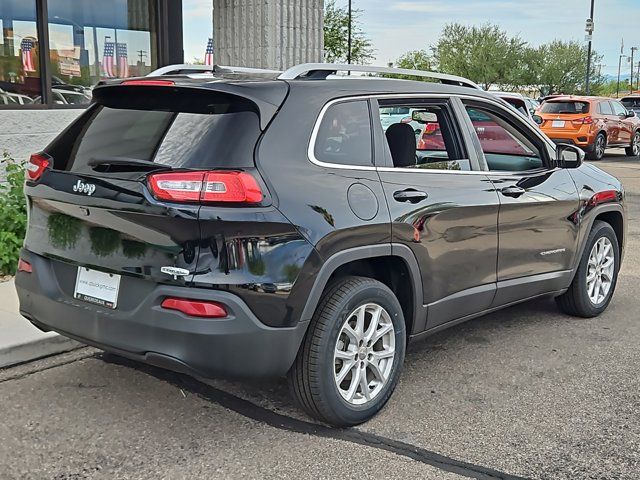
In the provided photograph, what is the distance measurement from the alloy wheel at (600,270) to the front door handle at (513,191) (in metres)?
1.17

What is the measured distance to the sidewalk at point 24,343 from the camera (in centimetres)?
479

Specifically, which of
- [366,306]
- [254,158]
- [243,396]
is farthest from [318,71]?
[243,396]

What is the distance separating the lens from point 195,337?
133 inches

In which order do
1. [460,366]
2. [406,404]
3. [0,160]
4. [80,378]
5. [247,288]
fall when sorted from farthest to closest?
[0,160] < [460,366] < [80,378] < [406,404] < [247,288]

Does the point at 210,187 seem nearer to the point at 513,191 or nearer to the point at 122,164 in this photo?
the point at 122,164

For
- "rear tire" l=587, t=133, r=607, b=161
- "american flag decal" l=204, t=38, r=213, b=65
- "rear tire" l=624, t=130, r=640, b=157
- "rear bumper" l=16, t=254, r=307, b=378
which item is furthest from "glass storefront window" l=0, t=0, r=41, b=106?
"rear tire" l=624, t=130, r=640, b=157

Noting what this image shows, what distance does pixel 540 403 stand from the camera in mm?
4281

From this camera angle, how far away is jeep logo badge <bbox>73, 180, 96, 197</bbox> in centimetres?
367

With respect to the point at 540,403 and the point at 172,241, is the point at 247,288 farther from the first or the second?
the point at 540,403

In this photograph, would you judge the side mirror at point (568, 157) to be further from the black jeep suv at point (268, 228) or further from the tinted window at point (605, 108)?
the tinted window at point (605, 108)

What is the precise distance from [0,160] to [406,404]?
5.44m

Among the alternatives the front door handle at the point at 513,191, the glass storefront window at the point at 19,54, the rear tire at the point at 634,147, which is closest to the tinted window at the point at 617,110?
the rear tire at the point at 634,147

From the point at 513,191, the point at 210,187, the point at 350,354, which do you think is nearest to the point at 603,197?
the point at 513,191

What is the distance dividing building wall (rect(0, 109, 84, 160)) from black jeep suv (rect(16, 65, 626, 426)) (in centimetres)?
430
